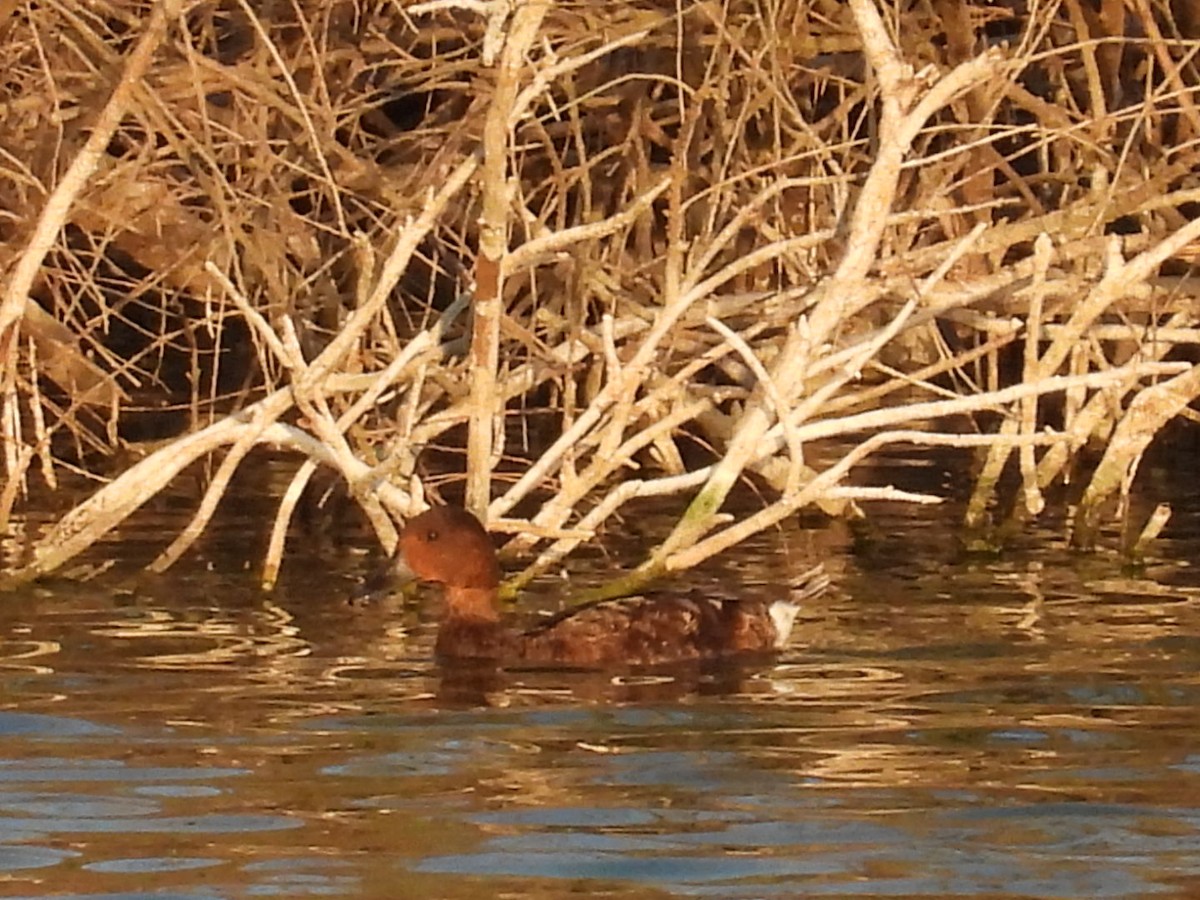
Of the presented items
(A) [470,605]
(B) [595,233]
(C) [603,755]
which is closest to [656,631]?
(A) [470,605]

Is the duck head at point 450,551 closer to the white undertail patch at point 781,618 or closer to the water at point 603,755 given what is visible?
the water at point 603,755

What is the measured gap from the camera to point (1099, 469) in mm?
12164

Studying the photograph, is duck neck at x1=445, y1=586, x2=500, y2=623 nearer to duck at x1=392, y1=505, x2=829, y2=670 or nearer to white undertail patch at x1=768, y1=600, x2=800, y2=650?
duck at x1=392, y1=505, x2=829, y2=670

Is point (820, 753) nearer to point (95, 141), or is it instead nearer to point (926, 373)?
point (926, 373)

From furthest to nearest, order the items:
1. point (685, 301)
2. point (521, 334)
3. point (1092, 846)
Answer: point (521, 334), point (685, 301), point (1092, 846)

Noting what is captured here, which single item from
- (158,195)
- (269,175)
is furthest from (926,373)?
(158,195)

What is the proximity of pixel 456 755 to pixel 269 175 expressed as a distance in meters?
4.52

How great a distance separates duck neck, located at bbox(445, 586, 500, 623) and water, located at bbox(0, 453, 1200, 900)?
0.61 feet

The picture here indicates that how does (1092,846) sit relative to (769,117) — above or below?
below

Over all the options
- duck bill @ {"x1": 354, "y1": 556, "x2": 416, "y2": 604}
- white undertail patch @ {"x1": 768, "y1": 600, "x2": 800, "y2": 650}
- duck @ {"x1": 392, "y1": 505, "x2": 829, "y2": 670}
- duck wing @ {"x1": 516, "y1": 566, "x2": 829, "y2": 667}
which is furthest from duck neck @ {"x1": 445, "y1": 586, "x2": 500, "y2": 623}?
white undertail patch @ {"x1": 768, "y1": 600, "x2": 800, "y2": 650}

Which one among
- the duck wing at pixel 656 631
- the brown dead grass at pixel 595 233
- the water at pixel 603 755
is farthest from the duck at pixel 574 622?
the brown dead grass at pixel 595 233

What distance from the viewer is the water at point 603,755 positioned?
263 inches

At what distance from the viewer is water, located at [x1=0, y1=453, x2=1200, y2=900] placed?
6.68 m

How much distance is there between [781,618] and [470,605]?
1003mm
